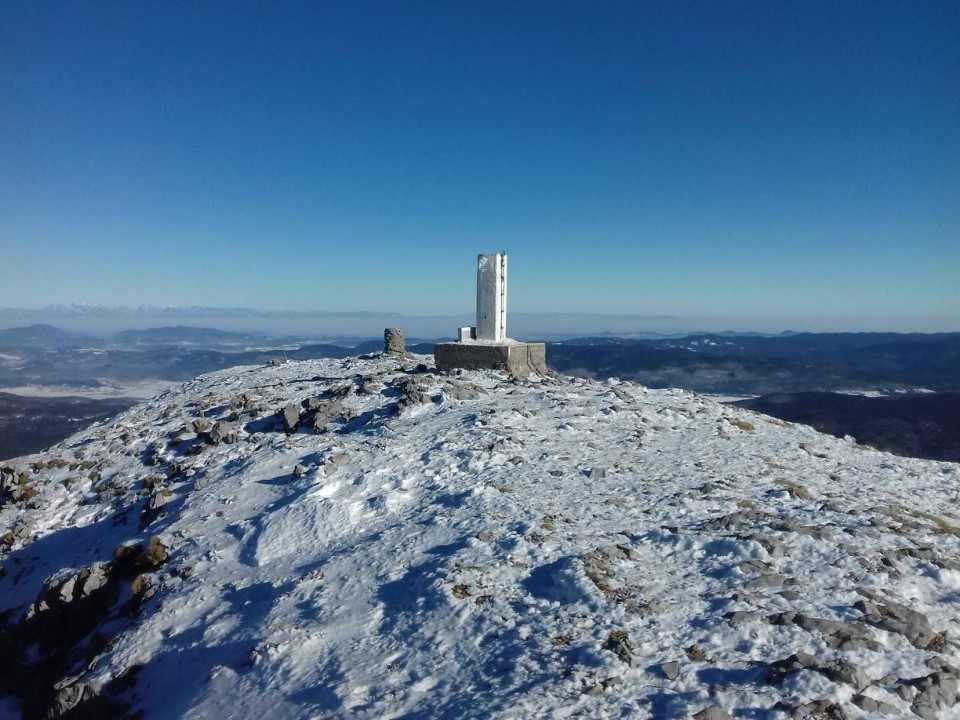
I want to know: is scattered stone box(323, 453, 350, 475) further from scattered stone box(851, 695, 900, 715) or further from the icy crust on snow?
scattered stone box(851, 695, 900, 715)

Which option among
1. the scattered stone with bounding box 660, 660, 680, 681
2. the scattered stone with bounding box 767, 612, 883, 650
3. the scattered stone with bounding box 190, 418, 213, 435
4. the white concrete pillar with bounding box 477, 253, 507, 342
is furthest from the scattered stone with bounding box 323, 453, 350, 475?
the white concrete pillar with bounding box 477, 253, 507, 342

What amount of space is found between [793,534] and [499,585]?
4.74 m

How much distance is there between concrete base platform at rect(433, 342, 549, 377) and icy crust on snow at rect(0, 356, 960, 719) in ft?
10.6

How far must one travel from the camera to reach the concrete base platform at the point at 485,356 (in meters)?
19.4

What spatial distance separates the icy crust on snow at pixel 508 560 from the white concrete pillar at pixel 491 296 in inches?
183

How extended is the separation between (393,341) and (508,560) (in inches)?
707

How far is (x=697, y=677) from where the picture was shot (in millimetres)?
5898

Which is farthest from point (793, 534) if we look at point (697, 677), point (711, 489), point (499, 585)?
point (499, 585)

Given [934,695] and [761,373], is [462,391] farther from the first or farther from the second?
[761,373]

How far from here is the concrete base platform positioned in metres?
19.4

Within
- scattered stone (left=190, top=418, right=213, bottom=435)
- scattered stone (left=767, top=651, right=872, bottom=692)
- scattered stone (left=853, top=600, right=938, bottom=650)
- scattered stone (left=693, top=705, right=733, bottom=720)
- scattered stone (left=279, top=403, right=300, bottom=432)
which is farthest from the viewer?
scattered stone (left=190, top=418, right=213, bottom=435)

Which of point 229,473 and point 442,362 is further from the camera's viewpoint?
point 442,362

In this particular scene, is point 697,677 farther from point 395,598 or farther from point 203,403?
point 203,403

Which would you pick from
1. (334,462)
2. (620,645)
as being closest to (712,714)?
(620,645)
